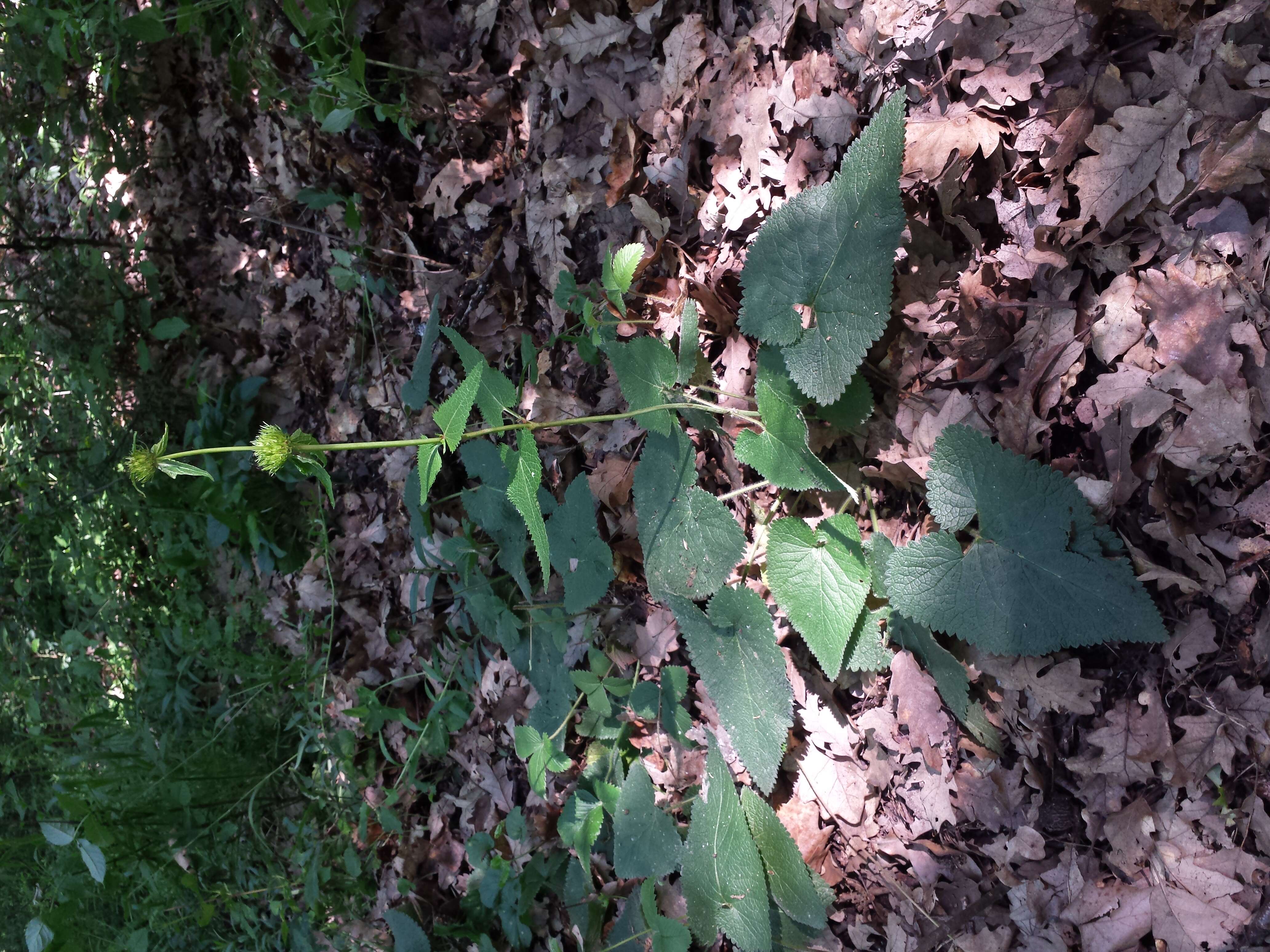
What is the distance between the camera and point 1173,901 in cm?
135

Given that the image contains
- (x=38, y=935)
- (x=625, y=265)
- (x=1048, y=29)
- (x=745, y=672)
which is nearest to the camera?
(x=1048, y=29)

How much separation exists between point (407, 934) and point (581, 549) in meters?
1.41

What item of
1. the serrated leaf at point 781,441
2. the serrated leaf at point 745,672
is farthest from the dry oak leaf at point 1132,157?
the serrated leaf at point 745,672

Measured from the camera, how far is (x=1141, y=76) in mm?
1376

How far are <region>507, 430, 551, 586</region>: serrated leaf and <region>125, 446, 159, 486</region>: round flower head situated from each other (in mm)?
574

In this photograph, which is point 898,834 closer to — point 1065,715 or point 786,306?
point 1065,715

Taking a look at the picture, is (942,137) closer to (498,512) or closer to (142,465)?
(498,512)

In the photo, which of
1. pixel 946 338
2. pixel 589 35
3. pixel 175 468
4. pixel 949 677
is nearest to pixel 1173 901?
pixel 949 677

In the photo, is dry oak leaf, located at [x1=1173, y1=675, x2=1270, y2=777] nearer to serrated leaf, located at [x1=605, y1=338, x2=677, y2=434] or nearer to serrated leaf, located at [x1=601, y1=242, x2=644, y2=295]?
serrated leaf, located at [x1=605, y1=338, x2=677, y2=434]

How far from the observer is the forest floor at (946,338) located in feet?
4.31

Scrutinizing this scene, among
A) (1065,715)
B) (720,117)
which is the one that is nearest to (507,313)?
(720,117)

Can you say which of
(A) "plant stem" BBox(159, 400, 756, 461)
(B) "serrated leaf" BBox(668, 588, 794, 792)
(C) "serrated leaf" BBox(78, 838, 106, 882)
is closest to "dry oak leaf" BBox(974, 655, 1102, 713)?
(B) "serrated leaf" BBox(668, 588, 794, 792)

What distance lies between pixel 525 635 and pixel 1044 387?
A: 1.49m

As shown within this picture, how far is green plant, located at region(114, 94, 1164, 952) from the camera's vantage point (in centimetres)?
136
